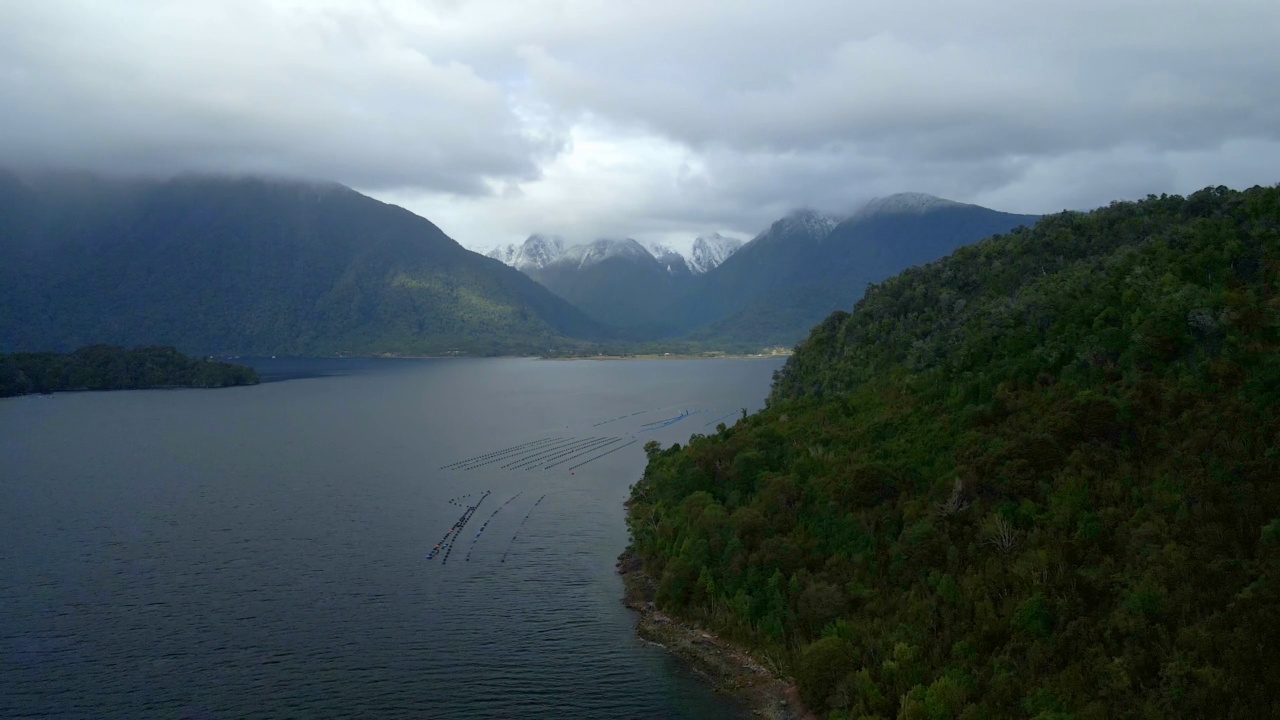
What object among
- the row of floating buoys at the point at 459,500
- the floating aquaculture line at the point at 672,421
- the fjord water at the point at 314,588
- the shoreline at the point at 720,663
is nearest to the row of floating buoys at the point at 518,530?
the fjord water at the point at 314,588

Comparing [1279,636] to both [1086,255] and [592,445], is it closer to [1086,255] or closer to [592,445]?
[1086,255]

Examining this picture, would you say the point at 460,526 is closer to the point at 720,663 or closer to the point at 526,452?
the point at 720,663

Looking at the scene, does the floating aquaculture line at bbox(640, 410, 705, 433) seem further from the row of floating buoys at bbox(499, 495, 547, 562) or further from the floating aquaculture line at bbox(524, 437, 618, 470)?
the row of floating buoys at bbox(499, 495, 547, 562)

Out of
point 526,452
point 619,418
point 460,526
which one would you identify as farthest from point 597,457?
point 619,418

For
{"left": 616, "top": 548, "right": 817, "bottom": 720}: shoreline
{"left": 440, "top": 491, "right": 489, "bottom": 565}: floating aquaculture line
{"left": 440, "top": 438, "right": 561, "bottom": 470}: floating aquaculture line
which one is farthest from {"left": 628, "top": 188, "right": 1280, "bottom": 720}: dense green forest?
{"left": 440, "top": 438, "right": 561, "bottom": 470}: floating aquaculture line

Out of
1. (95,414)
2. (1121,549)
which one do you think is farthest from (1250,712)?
(95,414)
